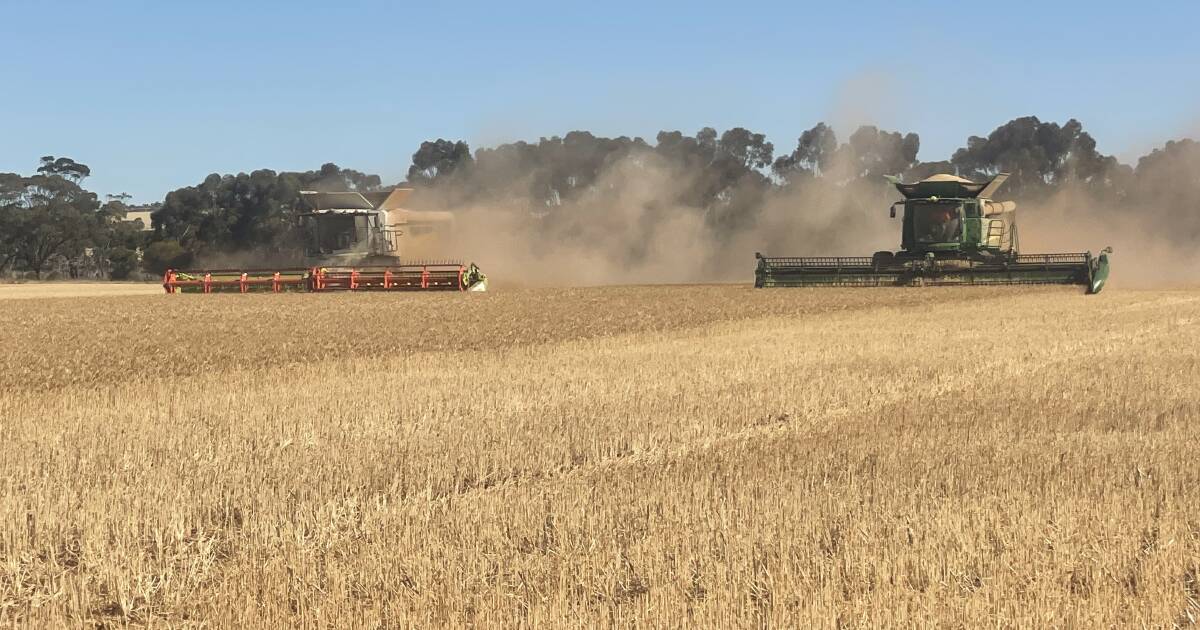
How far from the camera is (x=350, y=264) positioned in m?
41.4

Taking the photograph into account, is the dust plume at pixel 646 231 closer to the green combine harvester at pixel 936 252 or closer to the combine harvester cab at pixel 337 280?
the combine harvester cab at pixel 337 280

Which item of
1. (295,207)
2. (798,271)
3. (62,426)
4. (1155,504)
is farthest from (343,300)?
(295,207)

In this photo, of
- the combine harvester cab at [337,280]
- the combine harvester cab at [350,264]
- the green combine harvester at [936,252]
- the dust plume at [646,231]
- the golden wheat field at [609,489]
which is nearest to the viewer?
→ the golden wheat field at [609,489]

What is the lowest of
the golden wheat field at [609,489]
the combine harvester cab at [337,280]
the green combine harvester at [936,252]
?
the golden wheat field at [609,489]

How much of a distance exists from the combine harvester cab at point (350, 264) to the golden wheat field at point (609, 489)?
22107mm

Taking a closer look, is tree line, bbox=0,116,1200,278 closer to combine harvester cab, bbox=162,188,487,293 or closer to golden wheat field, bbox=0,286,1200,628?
combine harvester cab, bbox=162,188,487,293

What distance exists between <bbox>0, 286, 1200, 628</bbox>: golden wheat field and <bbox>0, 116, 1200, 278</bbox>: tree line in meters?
38.2

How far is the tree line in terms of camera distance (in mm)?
59875

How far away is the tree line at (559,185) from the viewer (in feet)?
196

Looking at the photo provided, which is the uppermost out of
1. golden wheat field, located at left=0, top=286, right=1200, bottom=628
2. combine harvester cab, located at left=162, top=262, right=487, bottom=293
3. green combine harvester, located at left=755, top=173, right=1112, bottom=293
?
green combine harvester, located at left=755, top=173, right=1112, bottom=293

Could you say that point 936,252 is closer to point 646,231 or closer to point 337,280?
point 337,280

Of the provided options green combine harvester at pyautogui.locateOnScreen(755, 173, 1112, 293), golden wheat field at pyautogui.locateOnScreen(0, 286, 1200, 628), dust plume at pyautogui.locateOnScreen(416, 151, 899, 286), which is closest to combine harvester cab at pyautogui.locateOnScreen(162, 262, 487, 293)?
dust plume at pyautogui.locateOnScreen(416, 151, 899, 286)

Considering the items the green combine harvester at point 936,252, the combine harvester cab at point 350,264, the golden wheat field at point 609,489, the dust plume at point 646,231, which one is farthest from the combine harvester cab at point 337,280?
the golden wheat field at point 609,489

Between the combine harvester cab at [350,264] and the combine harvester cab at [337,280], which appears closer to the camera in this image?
the combine harvester cab at [337,280]
